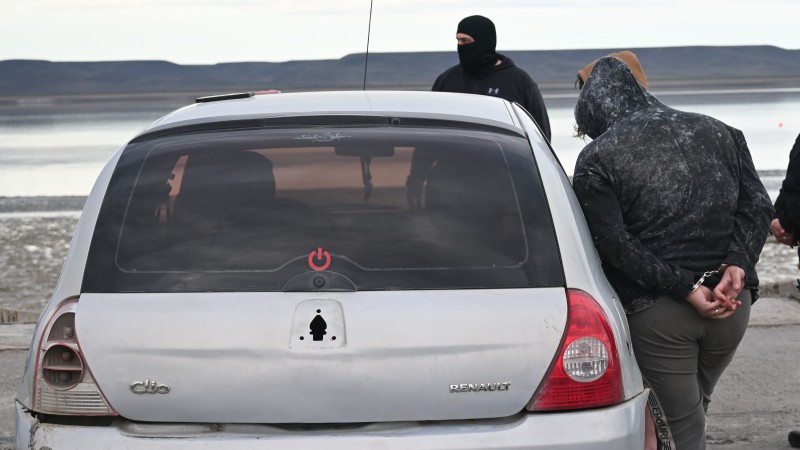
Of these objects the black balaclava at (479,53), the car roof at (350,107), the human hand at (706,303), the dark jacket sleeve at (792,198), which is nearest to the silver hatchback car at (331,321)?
the car roof at (350,107)

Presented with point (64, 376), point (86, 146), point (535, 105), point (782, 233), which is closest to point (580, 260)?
point (64, 376)

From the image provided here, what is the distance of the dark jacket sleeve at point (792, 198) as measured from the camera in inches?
216

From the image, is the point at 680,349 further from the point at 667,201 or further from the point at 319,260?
the point at 319,260

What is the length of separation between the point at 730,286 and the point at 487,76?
4.05m

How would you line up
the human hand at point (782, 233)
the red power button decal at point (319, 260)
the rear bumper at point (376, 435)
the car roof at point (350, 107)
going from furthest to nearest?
the human hand at point (782, 233), the car roof at point (350, 107), the red power button decal at point (319, 260), the rear bumper at point (376, 435)

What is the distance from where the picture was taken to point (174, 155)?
12.2 feet

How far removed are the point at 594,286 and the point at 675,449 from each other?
4.11 feet

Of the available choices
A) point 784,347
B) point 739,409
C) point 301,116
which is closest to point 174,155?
point 301,116

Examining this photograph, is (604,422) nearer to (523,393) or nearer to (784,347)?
(523,393)

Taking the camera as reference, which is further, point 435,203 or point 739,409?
point 739,409

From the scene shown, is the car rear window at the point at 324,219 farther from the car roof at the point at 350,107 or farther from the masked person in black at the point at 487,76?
the masked person in black at the point at 487,76

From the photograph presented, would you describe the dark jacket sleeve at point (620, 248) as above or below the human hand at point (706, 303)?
above

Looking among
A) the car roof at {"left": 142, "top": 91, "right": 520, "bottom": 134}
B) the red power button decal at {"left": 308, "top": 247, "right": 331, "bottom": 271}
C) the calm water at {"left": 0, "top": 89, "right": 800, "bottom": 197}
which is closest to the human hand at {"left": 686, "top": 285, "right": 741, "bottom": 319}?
the car roof at {"left": 142, "top": 91, "right": 520, "bottom": 134}

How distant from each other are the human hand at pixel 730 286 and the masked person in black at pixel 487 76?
143 inches
